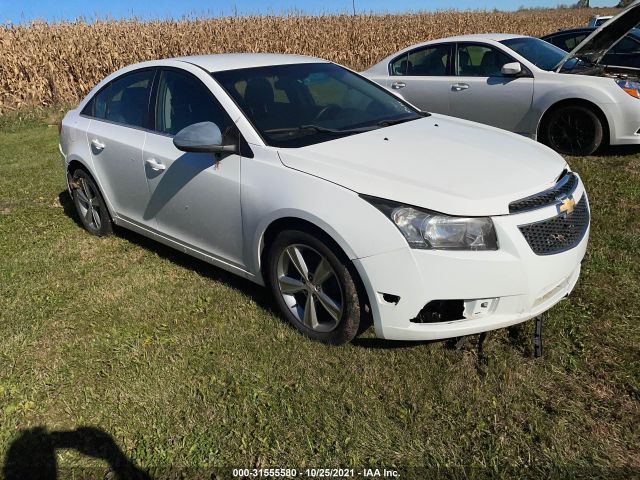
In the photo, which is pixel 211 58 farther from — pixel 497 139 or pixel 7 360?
pixel 7 360

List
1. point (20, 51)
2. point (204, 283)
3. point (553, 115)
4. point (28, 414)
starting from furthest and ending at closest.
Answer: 1. point (20, 51)
2. point (553, 115)
3. point (204, 283)
4. point (28, 414)

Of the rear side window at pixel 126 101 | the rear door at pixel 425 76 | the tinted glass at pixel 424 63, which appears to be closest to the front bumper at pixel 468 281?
the rear side window at pixel 126 101

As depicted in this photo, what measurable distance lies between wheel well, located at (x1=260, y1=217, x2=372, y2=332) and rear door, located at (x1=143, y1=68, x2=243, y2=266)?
0.22 meters

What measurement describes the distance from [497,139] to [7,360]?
339 centimetres

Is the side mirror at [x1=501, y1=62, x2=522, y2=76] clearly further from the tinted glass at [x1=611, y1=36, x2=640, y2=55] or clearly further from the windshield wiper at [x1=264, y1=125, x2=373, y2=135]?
the windshield wiper at [x1=264, y1=125, x2=373, y2=135]

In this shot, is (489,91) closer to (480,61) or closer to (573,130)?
(480,61)

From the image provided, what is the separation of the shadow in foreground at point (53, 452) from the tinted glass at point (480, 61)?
20.1 ft

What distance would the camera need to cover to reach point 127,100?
14.6 feet

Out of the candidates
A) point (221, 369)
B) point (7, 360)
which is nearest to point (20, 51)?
point (7, 360)

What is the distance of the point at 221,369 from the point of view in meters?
3.14

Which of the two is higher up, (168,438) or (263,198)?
(263,198)

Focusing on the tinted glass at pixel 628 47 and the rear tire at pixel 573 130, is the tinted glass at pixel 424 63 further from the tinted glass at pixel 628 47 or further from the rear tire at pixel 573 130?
the tinted glass at pixel 628 47

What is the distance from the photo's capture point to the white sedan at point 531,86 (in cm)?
609

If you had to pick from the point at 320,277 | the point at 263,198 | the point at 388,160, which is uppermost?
the point at 388,160
